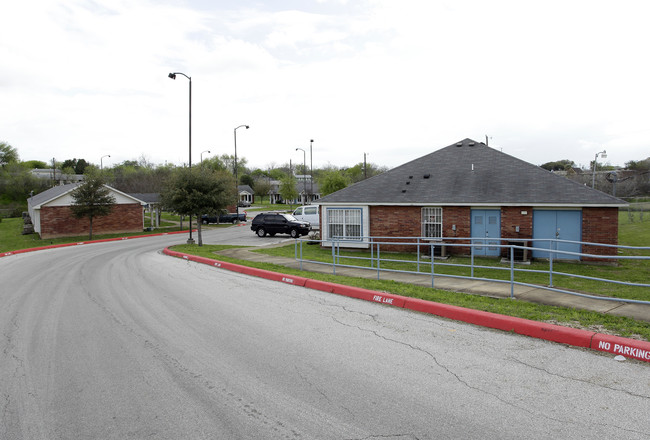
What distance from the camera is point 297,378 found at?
5828 millimetres

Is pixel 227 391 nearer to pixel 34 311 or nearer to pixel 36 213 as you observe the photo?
pixel 34 311

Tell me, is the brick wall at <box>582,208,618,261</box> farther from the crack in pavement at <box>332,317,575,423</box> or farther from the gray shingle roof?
the gray shingle roof

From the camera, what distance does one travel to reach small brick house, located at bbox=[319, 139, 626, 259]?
18672 millimetres

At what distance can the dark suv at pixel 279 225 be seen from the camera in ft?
101

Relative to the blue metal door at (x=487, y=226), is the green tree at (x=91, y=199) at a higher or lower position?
higher

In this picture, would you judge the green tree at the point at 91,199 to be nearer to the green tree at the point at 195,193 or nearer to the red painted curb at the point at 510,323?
the green tree at the point at 195,193

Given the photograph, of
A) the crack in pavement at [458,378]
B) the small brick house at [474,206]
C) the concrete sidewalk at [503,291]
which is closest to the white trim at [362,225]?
the small brick house at [474,206]

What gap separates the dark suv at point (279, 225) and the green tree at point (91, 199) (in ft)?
44.0

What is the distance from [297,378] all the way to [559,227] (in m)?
16.6

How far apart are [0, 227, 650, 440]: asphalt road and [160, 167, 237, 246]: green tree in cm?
1566

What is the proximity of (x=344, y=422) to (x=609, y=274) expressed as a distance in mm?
14157

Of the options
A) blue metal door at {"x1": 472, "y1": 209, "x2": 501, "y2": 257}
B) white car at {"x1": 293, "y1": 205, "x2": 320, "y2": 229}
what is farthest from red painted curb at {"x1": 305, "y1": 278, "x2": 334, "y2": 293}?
white car at {"x1": 293, "y1": 205, "x2": 320, "y2": 229}

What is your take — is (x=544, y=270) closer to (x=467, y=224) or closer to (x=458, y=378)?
(x=467, y=224)

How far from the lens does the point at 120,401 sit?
5312 millimetres
